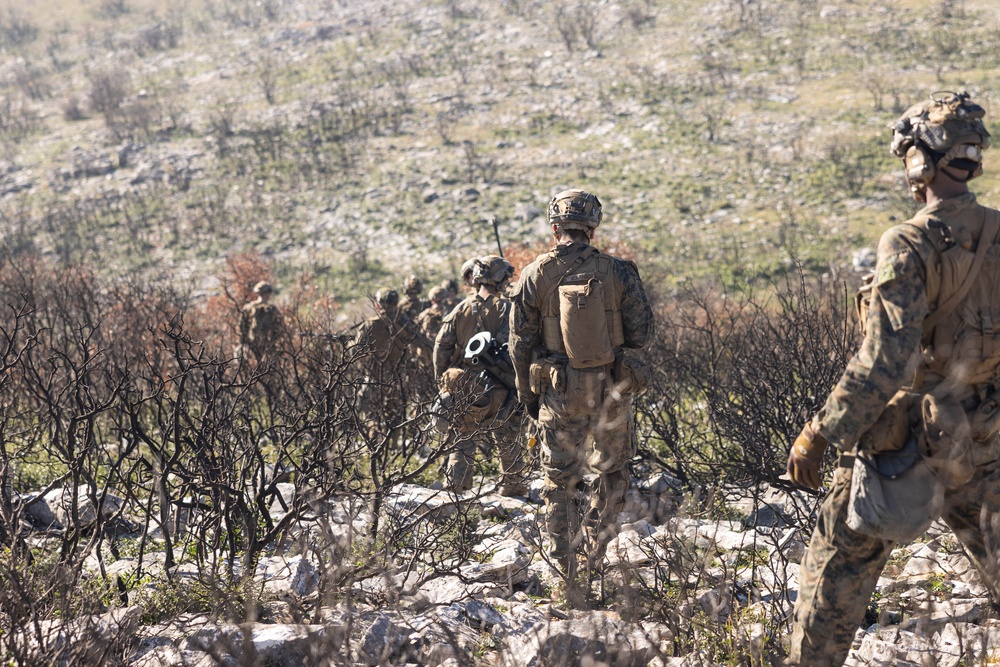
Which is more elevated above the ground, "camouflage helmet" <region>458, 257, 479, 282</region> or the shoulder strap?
the shoulder strap

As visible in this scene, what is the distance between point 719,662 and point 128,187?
32228mm

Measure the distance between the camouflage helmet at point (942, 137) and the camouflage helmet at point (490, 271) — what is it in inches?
132

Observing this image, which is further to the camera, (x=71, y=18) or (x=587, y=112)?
(x=71, y=18)

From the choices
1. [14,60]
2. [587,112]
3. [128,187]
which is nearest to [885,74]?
[587,112]

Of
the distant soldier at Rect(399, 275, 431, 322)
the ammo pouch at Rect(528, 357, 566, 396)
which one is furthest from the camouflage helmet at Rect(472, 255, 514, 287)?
the distant soldier at Rect(399, 275, 431, 322)

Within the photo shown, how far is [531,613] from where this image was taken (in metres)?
3.62

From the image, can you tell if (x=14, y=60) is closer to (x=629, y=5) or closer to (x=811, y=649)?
(x=629, y=5)

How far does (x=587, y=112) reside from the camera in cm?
3183

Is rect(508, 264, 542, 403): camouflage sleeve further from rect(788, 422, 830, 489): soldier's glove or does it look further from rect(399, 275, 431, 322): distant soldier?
rect(399, 275, 431, 322): distant soldier

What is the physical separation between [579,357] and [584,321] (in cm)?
19

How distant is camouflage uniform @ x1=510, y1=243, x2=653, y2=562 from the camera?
4348 mm

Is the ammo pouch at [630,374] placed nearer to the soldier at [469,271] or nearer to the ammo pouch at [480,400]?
the ammo pouch at [480,400]

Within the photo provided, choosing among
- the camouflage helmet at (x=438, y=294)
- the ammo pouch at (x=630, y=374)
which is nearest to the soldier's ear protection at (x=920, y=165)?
the ammo pouch at (x=630, y=374)

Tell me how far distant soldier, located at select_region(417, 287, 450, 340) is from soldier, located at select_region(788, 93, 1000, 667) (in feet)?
18.5
